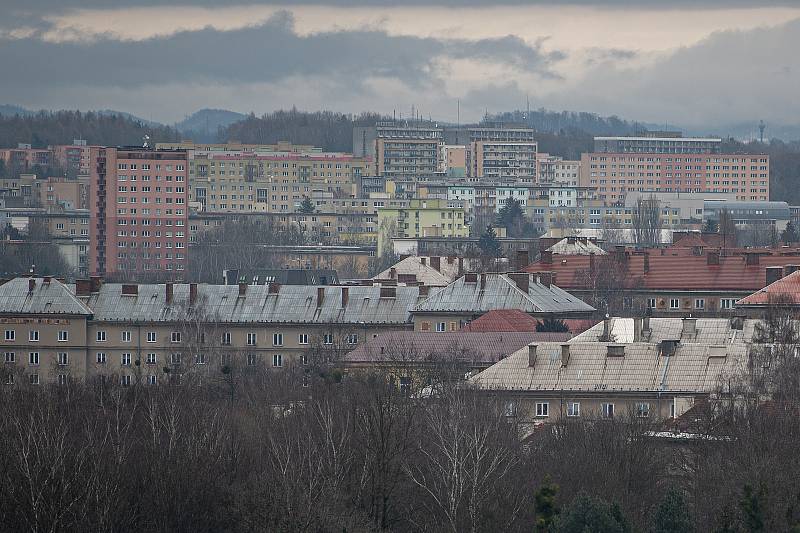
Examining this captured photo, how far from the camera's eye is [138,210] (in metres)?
186

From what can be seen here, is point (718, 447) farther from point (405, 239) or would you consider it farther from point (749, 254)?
Result: point (405, 239)

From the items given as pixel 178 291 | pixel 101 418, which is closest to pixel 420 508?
pixel 101 418

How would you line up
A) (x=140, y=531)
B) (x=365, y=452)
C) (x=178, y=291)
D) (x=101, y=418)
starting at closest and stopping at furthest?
(x=140, y=531)
(x=365, y=452)
(x=101, y=418)
(x=178, y=291)

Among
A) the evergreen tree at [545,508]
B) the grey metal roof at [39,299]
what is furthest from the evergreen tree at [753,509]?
the grey metal roof at [39,299]

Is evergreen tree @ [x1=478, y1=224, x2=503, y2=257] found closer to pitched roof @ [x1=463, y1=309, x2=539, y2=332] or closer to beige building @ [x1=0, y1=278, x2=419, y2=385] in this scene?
beige building @ [x1=0, y1=278, x2=419, y2=385]

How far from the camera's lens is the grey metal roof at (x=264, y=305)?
10106 cm

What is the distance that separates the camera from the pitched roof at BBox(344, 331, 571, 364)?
271 feet

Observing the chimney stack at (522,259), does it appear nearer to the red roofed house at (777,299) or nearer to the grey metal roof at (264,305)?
the grey metal roof at (264,305)

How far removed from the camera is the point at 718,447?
61.0 meters

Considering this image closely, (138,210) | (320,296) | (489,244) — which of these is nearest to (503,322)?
(320,296)

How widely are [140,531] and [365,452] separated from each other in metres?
6.36

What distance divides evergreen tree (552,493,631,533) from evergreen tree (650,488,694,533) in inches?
22.4

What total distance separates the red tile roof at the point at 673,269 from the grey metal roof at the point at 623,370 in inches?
1393

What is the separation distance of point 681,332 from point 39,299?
2981cm
